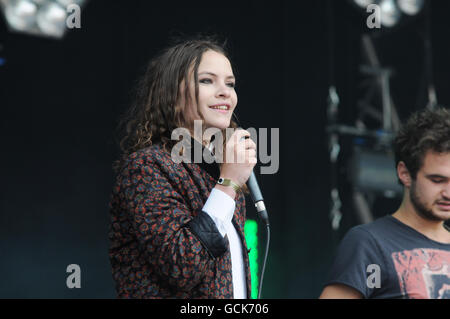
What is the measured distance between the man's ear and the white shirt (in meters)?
0.86

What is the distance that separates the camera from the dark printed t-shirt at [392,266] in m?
1.66

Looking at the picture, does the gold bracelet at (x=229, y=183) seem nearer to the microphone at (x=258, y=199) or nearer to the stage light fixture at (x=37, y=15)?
the microphone at (x=258, y=199)

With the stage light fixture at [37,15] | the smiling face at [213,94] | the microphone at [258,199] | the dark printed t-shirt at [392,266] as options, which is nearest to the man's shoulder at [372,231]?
the dark printed t-shirt at [392,266]

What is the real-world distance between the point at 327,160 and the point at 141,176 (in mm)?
3486

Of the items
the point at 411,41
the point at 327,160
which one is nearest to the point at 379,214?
the point at 327,160

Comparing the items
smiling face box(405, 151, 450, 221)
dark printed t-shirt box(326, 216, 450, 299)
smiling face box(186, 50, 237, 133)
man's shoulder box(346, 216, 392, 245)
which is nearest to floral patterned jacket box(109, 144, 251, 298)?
smiling face box(186, 50, 237, 133)

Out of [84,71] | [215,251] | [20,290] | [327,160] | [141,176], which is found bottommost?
[20,290]

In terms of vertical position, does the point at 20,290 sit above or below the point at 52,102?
below

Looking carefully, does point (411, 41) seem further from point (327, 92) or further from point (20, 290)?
point (20, 290)

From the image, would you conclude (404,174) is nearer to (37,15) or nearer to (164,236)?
(164,236)

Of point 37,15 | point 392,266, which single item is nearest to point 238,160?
point 392,266

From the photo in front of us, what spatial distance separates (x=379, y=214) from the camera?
477cm

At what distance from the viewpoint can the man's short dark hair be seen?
6.20 ft

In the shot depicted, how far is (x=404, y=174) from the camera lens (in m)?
1.94
